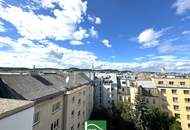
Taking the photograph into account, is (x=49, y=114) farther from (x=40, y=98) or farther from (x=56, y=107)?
(x=40, y=98)

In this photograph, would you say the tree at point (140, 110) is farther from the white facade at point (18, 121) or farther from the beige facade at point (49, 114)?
the white facade at point (18, 121)

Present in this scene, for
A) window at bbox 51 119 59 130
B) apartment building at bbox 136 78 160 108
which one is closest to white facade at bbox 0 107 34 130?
window at bbox 51 119 59 130

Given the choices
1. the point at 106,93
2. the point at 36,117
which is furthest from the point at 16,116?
the point at 106,93

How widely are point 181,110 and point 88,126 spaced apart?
5371cm

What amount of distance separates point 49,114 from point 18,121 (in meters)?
15.5

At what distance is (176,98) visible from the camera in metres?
50.2

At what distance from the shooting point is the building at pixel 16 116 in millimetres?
3725

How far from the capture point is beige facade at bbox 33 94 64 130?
51.9 ft

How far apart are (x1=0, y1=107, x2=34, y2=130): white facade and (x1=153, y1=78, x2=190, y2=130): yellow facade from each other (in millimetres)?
54091

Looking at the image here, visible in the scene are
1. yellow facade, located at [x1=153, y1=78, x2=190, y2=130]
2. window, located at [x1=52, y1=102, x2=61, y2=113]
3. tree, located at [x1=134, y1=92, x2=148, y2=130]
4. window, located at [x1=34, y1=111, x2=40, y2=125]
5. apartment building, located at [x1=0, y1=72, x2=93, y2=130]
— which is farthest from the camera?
yellow facade, located at [x1=153, y1=78, x2=190, y2=130]

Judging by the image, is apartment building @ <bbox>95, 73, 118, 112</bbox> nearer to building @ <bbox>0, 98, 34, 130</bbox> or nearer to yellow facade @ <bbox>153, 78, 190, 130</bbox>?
yellow facade @ <bbox>153, 78, 190, 130</bbox>

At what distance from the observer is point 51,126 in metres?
19.6

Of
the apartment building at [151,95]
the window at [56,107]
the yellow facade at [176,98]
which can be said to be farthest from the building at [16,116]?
the yellow facade at [176,98]

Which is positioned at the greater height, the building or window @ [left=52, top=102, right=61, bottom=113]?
the building
